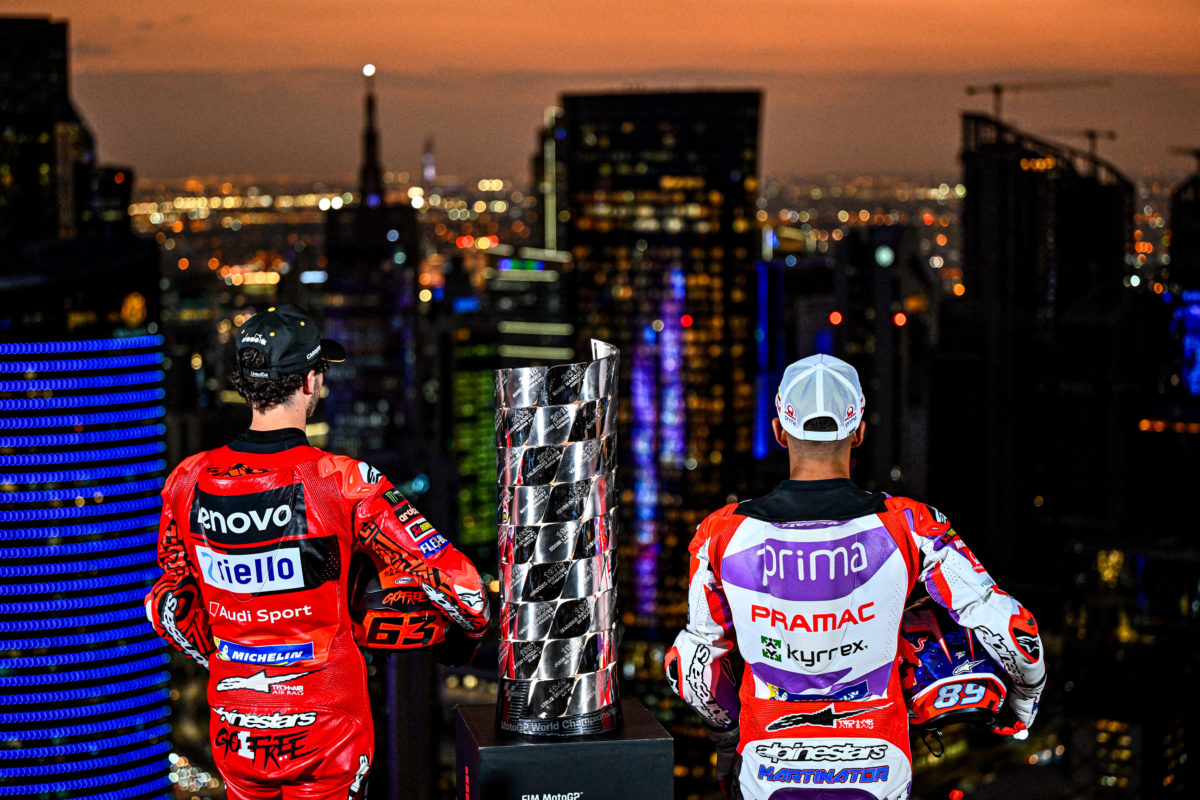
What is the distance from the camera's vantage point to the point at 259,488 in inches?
196

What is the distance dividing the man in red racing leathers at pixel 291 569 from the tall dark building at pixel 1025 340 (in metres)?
80.0

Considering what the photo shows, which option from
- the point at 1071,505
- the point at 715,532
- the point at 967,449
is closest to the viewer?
the point at 715,532


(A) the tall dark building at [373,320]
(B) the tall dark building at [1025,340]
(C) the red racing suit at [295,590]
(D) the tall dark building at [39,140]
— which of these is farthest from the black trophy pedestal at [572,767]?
(A) the tall dark building at [373,320]

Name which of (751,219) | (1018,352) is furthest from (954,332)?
(751,219)

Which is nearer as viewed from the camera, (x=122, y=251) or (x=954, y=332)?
(x=122, y=251)

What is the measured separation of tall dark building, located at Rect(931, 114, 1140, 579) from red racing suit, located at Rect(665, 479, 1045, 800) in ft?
262

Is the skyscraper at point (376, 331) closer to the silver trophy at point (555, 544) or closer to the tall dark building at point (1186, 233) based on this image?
the tall dark building at point (1186, 233)

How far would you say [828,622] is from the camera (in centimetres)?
468

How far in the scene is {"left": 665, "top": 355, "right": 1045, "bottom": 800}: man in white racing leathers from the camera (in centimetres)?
463

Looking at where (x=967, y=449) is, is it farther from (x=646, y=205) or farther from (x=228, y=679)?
(x=228, y=679)

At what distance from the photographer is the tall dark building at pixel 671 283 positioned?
100 meters

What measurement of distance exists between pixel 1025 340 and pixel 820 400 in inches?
3386

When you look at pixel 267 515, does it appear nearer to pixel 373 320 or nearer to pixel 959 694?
pixel 959 694

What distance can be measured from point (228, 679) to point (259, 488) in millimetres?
668
